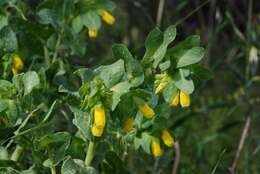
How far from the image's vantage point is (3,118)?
132 cm

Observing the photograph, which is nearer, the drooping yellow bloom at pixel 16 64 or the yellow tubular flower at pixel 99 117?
the yellow tubular flower at pixel 99 117

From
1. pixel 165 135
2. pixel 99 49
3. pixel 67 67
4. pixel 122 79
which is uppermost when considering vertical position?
pixel 122 79

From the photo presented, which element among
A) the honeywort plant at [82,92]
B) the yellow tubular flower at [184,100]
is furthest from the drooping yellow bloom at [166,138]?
the yellow tubular flower at [184,100]

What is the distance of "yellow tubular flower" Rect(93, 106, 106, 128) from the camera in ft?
3.79

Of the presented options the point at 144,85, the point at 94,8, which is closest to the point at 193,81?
the point at 144,85

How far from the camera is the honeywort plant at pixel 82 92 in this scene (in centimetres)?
121

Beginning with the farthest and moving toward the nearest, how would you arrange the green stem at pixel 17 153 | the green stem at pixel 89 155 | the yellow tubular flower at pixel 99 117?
the green stem at pixel 17 153, the green stem at pixel 89 155, the yellow tubular flower at pixel 99 117

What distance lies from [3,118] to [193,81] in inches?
14.6

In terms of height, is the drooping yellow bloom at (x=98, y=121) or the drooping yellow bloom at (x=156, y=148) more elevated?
the drooping yellow bloom at (x=98, y=121)

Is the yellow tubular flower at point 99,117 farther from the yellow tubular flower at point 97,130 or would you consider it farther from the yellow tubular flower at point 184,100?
the yellow tubular flower at point 184,100

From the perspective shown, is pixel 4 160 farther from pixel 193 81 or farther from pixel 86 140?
pixel 193 81

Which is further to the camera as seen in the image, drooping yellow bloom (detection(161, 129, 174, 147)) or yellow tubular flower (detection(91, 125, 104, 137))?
drooping yellow bloom (detection(161, 129, 174, 147))

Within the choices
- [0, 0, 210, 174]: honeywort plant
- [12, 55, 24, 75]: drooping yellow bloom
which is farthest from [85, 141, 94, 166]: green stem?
[12, 55, 24, 75]: drooping yellow bloom

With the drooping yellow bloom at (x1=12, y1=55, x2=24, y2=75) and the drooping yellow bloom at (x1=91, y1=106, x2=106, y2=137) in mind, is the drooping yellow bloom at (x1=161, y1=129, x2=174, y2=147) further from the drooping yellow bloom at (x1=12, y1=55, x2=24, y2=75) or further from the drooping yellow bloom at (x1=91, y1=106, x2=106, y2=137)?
the drooping yellow bloom at (x1=12, y1=55, x2=24, y2=75)
